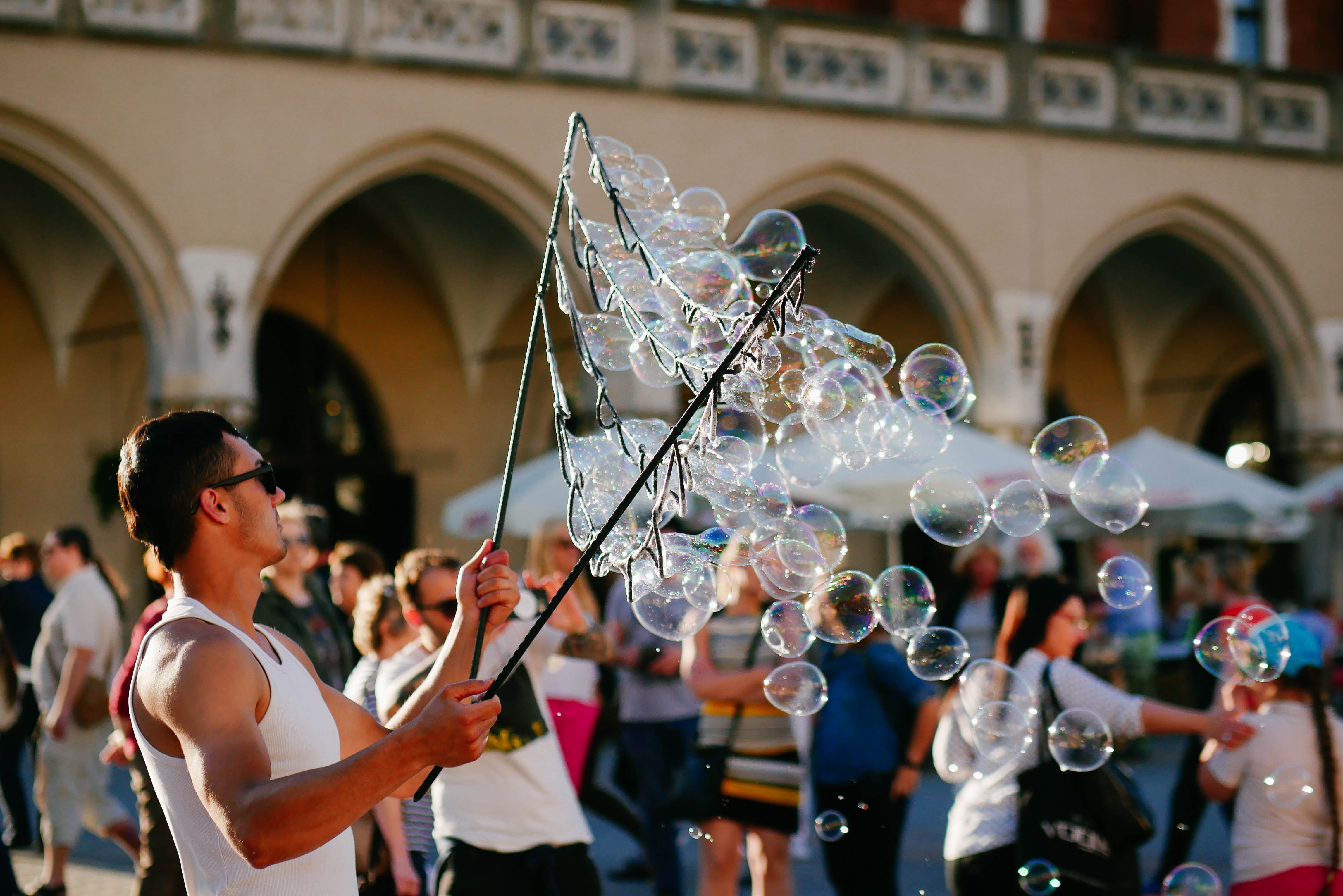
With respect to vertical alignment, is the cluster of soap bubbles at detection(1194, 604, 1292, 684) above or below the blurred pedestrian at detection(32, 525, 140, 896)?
above

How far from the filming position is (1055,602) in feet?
13.3

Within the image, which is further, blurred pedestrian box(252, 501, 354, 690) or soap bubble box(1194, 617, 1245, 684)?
blurred pedestrian box(252, 501, 354, 690)

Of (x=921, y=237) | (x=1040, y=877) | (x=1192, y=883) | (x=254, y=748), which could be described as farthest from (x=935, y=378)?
(x=921, y=237)

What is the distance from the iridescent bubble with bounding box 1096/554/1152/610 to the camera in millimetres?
3801

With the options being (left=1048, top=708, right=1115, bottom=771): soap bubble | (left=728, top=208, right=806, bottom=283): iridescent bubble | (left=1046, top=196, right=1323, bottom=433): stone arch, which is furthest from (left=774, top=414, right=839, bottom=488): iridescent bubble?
(left=1046, top=196, right=1323, bottom=433): stone arch

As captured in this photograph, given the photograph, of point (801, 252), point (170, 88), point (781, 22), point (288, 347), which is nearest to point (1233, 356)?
point (781, 22)

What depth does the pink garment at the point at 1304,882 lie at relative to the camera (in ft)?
11.6

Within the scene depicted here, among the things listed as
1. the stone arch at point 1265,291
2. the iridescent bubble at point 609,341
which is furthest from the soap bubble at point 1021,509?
the stone arch at point 1265,291

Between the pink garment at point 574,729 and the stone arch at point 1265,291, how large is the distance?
8944 mm

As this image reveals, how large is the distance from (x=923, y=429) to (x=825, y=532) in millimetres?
365

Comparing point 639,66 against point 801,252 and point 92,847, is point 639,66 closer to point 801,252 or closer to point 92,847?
point 92,847

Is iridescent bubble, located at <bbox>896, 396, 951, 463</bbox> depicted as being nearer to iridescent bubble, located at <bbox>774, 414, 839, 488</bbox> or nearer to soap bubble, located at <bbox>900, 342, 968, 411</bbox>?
soap bubble, located at <bbox>900, 342, 968, 411</bbox>

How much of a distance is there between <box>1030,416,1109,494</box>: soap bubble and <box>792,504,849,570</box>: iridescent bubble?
25.2 inches

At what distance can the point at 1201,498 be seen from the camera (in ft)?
34.3
